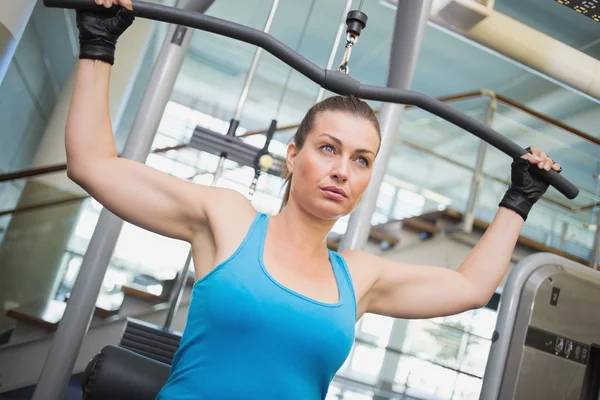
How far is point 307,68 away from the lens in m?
1.26

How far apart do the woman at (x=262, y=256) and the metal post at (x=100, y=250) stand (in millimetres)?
1619

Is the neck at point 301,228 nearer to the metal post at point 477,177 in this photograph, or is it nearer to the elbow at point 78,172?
the elbow at point 78,172

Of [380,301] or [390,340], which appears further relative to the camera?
[390,340]

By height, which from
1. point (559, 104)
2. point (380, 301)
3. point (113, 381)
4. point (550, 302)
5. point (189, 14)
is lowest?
point (113, 381)

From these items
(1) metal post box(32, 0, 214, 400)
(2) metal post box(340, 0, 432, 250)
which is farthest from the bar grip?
(1) metal post box(32, 0, 214, 400)

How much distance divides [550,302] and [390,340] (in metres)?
2.51

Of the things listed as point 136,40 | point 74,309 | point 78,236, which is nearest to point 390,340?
point 78,236

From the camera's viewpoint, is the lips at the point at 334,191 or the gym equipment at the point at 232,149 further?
the gym equipment at the point at 232,149

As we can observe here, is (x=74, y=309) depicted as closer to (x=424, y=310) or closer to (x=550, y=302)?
(x=424, y=310)

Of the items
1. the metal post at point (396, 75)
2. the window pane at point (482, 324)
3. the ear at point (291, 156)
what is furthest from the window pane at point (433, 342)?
the ear at point (291, 156)

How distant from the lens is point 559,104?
21.6 feet

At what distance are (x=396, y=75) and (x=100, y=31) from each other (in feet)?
6.05

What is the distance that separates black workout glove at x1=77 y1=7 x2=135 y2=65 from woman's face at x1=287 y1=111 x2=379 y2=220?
16.1 inches

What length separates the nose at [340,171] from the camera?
1.04 metres
